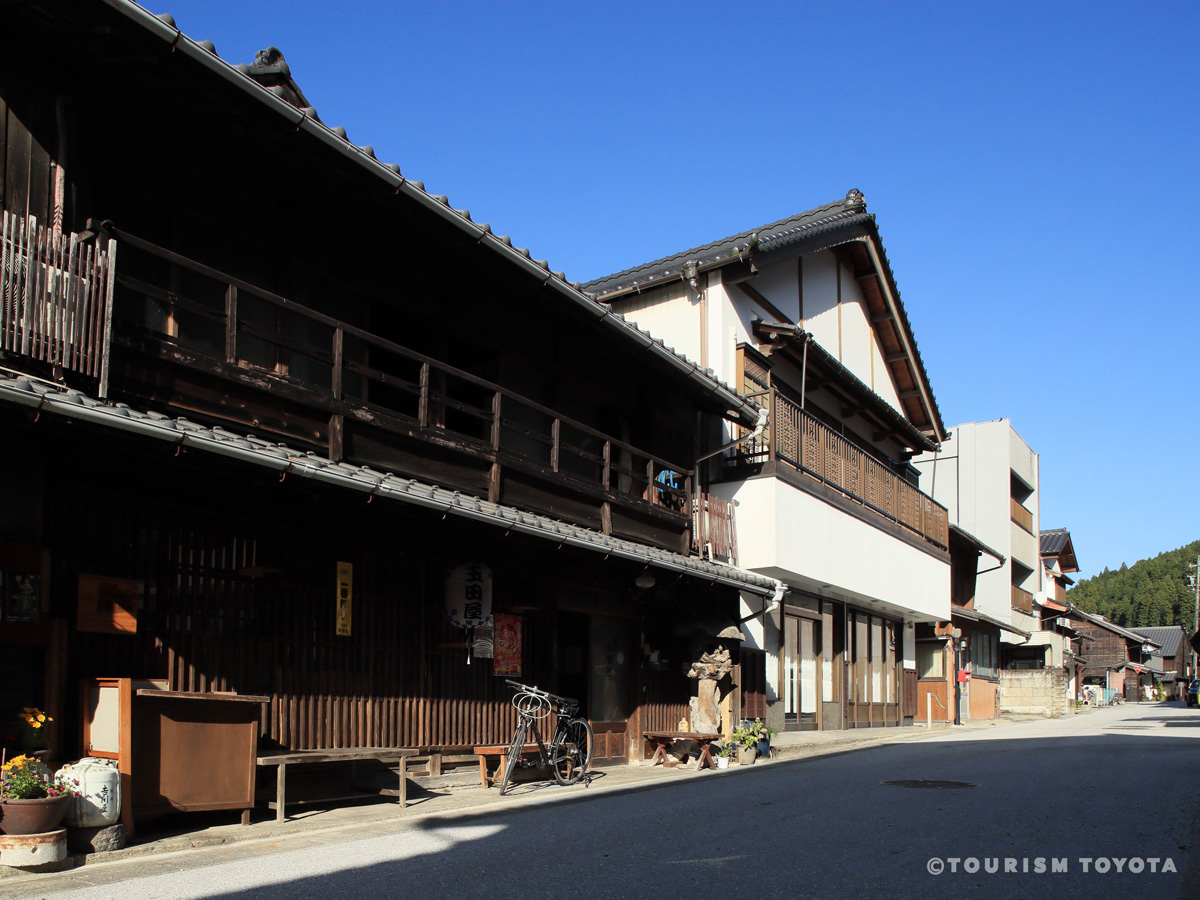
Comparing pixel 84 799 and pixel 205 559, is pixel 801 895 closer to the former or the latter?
pixel 84 799

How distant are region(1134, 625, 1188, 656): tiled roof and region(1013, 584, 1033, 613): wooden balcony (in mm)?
52117

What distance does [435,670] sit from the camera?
1195 centimetres

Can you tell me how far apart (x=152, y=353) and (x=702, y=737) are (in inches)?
404

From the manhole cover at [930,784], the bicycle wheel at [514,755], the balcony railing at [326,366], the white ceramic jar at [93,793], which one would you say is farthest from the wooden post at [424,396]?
the manhole cover at [930,784]

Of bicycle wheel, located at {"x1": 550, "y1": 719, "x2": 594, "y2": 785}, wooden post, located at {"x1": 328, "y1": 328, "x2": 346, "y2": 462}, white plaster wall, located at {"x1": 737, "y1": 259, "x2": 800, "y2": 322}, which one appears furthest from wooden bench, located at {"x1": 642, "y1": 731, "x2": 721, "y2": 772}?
white plaster wall, located at {"x1": 737, "y1": 259, "x2": 800, "y2": 322}

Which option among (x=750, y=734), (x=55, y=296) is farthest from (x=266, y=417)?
(x=750, y=734)

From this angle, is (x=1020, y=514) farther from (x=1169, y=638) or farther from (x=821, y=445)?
(x=1169, y=638)

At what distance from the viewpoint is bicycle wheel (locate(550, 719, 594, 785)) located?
12875 mm

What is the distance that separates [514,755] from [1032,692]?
4143 cm

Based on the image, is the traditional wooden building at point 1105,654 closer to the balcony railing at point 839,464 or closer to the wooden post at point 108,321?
the balcony railing at point 839,464

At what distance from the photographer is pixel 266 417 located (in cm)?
970

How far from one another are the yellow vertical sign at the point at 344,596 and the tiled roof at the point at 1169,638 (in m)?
101

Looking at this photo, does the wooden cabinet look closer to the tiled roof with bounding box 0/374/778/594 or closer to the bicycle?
the tiled roof with bounding box 0/374/778/594

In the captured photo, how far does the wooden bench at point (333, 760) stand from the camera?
30.1 feet
